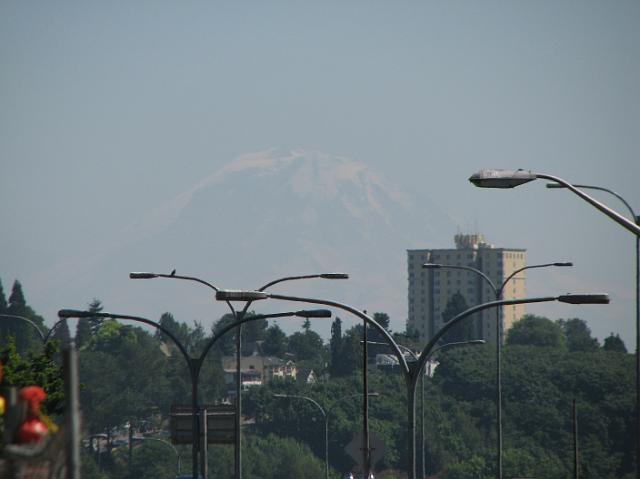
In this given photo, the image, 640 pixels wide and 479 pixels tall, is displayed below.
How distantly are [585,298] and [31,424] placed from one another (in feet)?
65.6

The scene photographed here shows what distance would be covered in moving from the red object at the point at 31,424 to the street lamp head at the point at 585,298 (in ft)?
63.9

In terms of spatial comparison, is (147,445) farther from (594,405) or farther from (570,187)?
(570,187)

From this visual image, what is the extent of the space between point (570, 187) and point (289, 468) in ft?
477

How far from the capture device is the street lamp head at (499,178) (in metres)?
30.3

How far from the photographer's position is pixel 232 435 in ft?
194

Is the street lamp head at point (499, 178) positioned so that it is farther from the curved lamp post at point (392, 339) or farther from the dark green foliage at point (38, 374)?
the dark green foliage at point (38, 374)

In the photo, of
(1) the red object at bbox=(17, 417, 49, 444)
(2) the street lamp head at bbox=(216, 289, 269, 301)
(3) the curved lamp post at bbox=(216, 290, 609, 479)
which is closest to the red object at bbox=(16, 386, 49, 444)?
(1) the red object at bbox=(17, 417, 49, 444)

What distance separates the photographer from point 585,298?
132ft

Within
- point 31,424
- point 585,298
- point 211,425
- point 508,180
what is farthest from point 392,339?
point 31,424

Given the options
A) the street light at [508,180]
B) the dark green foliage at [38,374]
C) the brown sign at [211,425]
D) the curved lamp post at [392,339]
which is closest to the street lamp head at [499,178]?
the street light at [508,180]

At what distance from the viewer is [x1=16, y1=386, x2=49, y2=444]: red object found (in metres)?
22.5

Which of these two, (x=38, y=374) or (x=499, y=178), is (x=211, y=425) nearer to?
(x=38, y=374)

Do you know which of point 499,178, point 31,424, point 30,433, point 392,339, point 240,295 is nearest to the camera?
point 30,433

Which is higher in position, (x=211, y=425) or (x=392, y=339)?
(x=392, y=339)
